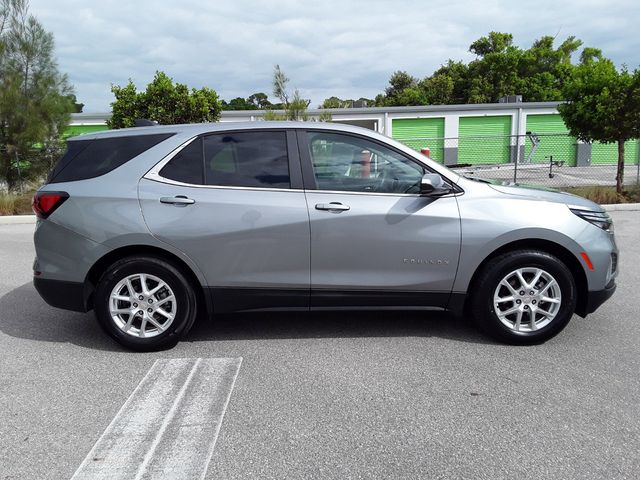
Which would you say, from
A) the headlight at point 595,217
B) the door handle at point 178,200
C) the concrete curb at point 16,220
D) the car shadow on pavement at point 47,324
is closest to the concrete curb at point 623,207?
the headlight at point 595,217

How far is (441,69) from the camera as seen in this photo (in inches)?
2047

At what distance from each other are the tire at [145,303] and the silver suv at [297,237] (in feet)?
0.04

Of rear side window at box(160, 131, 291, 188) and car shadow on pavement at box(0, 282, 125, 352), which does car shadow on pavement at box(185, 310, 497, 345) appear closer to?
car shadow on pavement at box(0, 282, 125, 352)

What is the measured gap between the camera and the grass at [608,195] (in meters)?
12.9

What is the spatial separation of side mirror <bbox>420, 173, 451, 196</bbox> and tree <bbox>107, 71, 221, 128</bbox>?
500 inches

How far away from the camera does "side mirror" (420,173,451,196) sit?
4008mm

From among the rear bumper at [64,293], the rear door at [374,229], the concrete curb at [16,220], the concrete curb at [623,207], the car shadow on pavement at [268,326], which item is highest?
the rear door at [374,229]

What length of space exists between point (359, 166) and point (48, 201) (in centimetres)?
245

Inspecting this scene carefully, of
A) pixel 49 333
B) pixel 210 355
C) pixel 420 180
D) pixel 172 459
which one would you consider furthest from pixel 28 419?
pixel 420 180

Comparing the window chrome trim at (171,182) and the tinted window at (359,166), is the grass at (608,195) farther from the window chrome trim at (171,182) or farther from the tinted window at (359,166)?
the window chrome trim at (171,182)

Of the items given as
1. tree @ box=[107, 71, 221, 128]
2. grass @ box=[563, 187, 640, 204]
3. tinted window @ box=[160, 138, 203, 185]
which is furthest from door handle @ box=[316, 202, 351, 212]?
tree @ box=[107, 71, 221, 128]

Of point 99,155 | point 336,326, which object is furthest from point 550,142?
point 99,155

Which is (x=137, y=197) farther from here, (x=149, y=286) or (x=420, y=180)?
(x=420, y=180)

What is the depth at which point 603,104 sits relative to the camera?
12.2 meters
